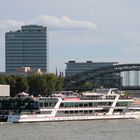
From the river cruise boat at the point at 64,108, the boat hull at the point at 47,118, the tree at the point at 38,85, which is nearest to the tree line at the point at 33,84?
the tree at the point at 38,85

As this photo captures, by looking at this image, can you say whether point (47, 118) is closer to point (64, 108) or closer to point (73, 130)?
point (64, 108)

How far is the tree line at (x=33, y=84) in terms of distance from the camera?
171875 mm

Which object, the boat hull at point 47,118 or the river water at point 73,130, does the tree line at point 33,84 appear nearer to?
the boat hull at point 47,118

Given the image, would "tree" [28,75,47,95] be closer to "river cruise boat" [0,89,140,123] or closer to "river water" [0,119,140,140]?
"river cruise boat" [0,89,140,123]

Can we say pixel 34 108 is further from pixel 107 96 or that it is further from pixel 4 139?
pixel 4 139

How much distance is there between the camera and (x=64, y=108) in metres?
104

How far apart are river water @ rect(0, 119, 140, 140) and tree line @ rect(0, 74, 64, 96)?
68.6m

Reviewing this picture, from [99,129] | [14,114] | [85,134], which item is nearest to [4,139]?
[85,134]

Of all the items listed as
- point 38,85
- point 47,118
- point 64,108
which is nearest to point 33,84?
point 38,85

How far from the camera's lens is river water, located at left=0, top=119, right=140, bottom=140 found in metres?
75.9

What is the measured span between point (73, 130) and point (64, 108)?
18.0 meters

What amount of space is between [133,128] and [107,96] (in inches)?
813

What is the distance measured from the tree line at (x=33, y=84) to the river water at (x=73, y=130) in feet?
225

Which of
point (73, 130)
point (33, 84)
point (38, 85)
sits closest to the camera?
point (73, 130)
